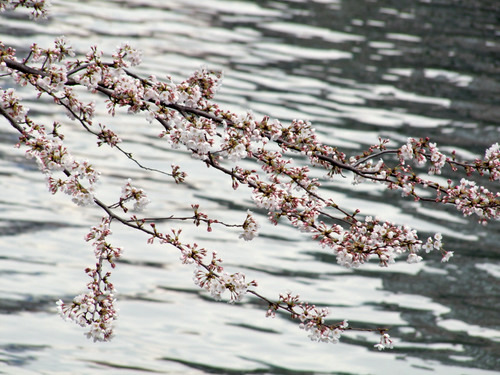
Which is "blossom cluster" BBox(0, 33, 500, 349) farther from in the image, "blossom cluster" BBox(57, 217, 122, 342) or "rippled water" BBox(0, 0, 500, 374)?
"rippled water" BBox(0, 0, 500, 374)

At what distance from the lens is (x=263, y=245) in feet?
45.3

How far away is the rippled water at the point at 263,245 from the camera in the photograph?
10562mm

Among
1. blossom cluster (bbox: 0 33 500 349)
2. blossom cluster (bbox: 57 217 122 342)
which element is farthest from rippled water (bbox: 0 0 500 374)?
blossom cluster (bbox: 0 33 500 349)

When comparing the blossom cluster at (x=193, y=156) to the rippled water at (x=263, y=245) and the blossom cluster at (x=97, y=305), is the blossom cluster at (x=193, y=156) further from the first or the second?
the rippled water at (x=263, y=245)

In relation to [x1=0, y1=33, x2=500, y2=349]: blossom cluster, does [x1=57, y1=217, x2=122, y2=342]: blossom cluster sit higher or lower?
lower

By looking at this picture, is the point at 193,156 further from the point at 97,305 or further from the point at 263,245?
the point at 263,245

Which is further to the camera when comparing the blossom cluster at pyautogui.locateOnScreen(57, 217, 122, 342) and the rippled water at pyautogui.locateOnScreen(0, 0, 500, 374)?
the rippled water at pyautogui.locateOnScreen(0, 0, 500, 374)

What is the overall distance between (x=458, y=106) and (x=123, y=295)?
46.4 feet

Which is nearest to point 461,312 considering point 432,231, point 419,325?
point 419,325

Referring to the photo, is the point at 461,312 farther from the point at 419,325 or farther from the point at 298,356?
the point at 298,356

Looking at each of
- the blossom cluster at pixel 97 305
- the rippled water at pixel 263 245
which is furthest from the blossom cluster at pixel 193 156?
the rippled water at pixel 263 245

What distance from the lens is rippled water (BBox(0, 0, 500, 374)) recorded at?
10562 mm

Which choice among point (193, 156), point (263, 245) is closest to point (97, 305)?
point (193, 156)

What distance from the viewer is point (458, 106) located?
22938 mm
